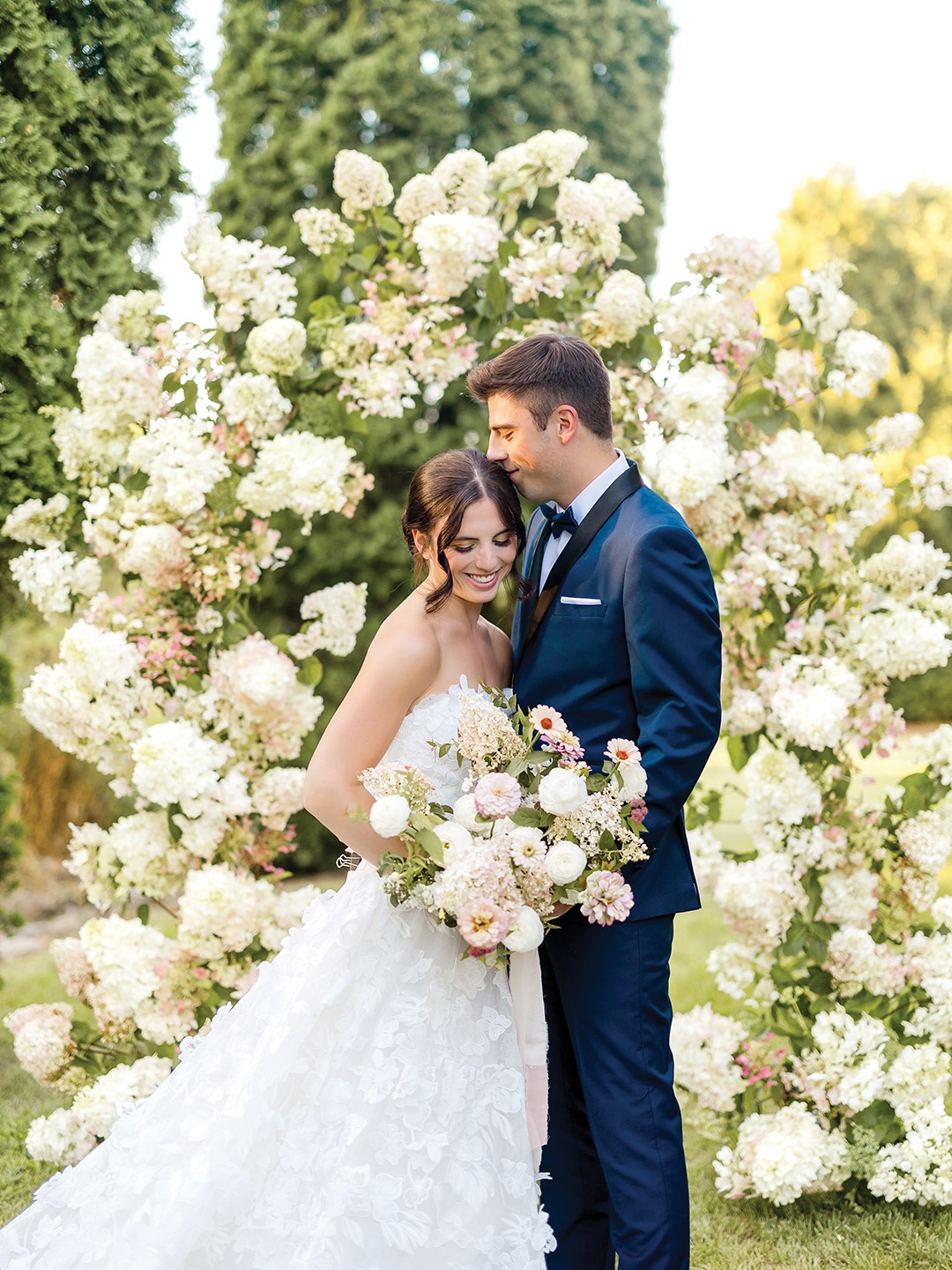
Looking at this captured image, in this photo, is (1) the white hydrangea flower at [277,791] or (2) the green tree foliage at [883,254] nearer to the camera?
(1) the white hydrangea flower at [277,791]

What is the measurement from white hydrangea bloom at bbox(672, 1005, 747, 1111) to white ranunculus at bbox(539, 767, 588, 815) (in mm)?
1715

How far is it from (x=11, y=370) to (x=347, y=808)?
2.36 m

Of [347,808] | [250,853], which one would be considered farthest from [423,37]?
[347,808]

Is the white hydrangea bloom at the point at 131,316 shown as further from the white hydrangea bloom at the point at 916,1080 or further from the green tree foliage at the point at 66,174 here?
the white hydrangea bloom at the point at 916,1080

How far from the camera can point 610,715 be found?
2732 mm

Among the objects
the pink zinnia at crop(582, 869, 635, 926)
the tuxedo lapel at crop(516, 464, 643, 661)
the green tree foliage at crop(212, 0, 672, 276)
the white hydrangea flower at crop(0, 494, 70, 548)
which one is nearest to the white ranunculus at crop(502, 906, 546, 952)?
the pink zinnia at crop(582, 869, 635, 926)

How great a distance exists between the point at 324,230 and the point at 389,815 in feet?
7.75

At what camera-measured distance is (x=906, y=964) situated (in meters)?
3.79

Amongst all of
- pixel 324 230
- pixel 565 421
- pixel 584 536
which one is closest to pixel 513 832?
pixel 584 536

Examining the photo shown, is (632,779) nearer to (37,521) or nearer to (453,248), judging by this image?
(453,248)

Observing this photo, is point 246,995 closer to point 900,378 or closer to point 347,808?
point 347,808

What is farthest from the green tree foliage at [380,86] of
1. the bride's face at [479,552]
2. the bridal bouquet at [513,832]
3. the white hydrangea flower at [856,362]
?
the bridal bouquet at [513,832]

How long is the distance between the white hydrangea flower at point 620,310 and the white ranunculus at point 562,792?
6.31 ft

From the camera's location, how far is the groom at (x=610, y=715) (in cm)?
260
